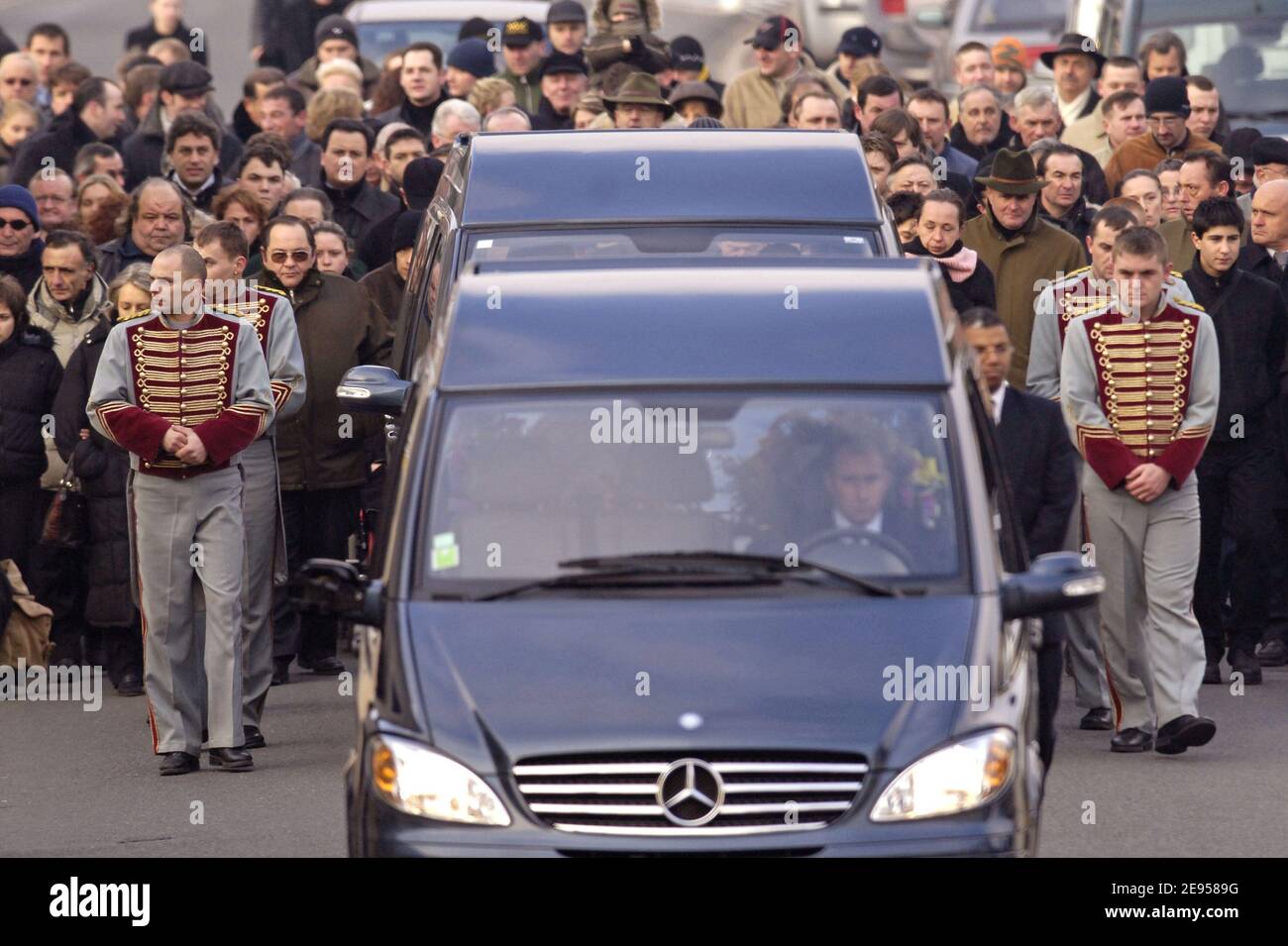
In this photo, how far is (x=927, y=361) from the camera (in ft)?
24.8

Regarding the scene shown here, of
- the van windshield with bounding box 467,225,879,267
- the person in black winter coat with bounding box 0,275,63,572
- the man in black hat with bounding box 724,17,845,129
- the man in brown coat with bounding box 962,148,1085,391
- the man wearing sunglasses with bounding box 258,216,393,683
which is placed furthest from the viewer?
the man in black hat with bounding box 724,17,845,129

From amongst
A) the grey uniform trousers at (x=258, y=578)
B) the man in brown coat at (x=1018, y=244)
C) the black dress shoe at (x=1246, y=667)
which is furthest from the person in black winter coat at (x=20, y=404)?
the black dress shoe at (x=1246, y=667)

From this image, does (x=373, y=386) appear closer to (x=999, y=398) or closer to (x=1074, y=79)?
(x=999, y=398)

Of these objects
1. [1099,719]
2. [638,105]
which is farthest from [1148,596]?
[638,105]

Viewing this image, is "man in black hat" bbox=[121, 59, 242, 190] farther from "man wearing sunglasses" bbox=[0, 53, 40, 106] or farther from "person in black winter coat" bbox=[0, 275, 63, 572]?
"person in black winter coat" bbox=[0, 275, 63, 572]

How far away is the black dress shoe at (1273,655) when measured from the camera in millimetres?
14000

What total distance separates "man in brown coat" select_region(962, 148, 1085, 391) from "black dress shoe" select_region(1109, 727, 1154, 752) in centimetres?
264

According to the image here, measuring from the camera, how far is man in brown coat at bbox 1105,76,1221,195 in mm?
17422

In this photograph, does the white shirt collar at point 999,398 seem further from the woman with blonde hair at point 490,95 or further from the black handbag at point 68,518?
the woman with blonde hair at point 490,95

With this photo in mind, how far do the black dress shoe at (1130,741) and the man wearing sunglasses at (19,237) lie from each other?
6493mm

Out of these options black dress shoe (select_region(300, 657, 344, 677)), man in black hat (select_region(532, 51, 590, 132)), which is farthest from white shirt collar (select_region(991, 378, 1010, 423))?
man in black hat (select_region(532, 51, 590, 132))
